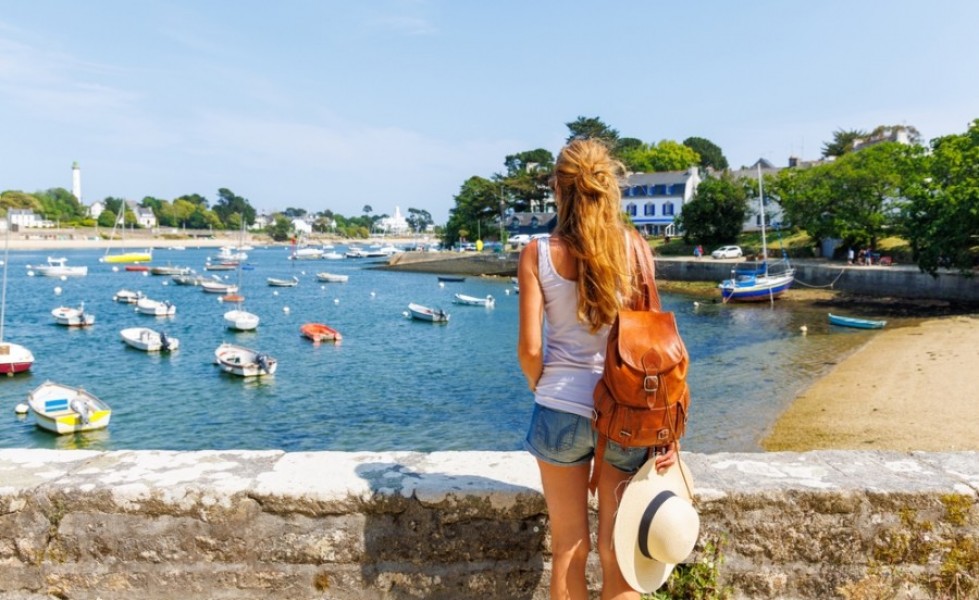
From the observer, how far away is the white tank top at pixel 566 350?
252cm

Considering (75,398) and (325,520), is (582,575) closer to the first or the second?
(325,520)

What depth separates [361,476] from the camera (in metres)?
3.09

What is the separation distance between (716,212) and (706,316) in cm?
2855

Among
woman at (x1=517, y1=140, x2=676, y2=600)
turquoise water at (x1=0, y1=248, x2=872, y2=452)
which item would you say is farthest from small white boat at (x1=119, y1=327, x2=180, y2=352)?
woman at (x1=517, y1=140, x2=676, y2=600)

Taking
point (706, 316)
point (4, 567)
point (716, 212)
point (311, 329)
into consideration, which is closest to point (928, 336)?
point (706, 316)

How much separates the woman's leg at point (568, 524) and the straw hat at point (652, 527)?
0.55ft

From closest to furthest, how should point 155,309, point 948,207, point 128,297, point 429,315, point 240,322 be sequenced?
point 948,207
point 240,322
point 429,315
point 155,309
point 128,297

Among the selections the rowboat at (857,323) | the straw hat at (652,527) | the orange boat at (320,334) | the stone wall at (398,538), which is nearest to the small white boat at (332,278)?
the orange boat at (320,334)

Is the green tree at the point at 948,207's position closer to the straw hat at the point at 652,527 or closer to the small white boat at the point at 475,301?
the small white boat at the point at 475,301

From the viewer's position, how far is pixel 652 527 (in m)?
2.39

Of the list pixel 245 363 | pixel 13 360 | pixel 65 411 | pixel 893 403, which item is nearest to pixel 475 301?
pixel 245 363

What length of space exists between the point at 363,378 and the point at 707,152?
4502 inches

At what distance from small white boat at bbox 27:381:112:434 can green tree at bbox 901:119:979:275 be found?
127 ft

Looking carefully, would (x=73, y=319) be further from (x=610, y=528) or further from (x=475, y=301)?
(x=610, y=528)
